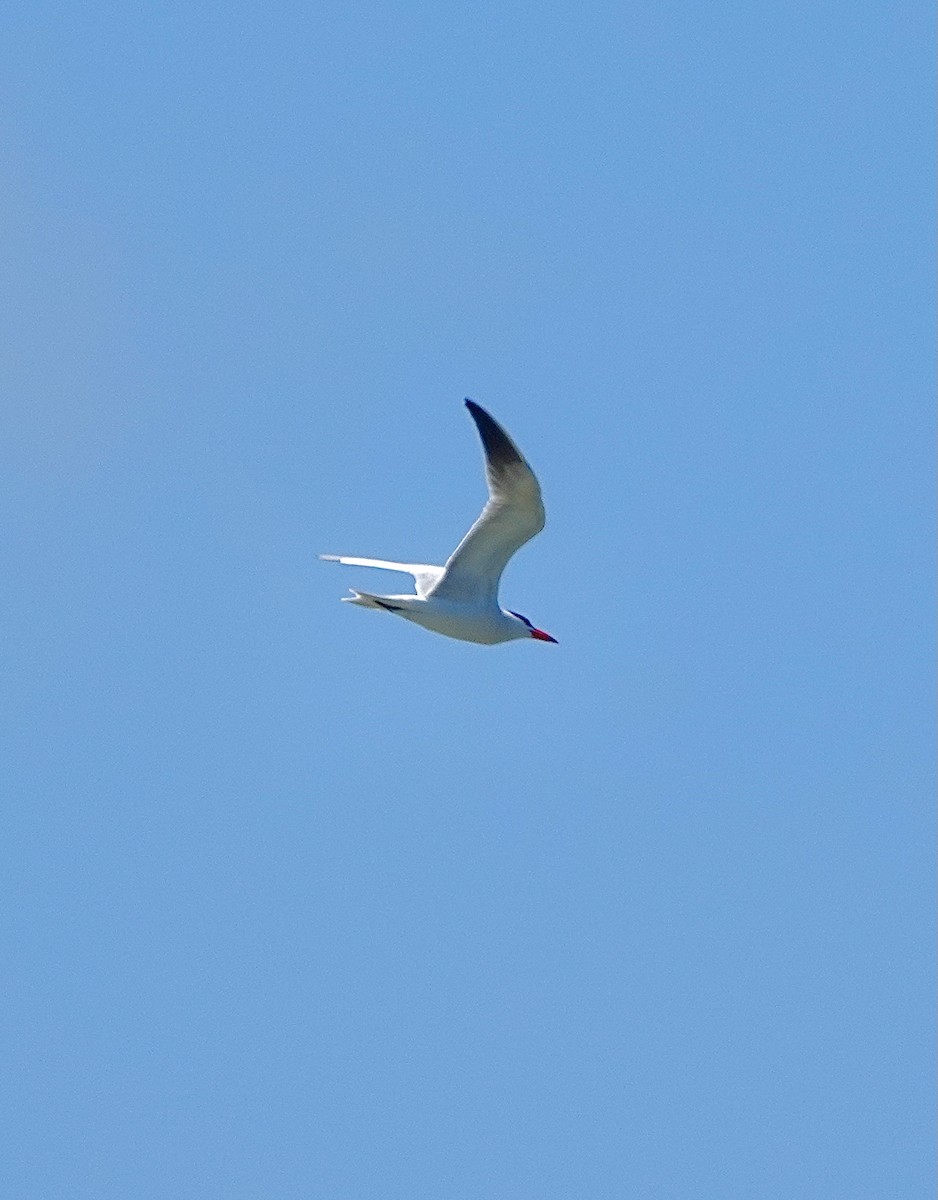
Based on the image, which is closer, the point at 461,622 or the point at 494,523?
the point at 494,523

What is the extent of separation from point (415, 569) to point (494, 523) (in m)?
1.44

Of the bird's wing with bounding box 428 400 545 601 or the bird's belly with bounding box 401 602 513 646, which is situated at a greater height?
the bird's wing with bounding box 428 400 545 601

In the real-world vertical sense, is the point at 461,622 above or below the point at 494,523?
below

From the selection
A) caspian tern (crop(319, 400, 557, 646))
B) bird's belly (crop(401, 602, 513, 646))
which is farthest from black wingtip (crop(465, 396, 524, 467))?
bird's belly (crop(401, 602, 513, 646))

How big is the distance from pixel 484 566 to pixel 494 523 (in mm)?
754

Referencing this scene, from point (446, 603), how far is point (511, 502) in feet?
4.59

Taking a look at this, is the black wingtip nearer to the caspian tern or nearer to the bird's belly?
the caspian tern

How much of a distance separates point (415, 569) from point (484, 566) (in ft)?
2.79

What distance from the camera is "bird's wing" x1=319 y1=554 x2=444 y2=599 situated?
112 feet

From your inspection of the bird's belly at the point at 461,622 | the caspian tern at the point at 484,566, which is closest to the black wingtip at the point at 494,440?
the caspian tern at the point at 484,566

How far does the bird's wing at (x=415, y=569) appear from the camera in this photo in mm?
34031

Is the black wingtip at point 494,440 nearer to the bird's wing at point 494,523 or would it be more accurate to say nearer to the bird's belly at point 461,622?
the bird's wing at point 494,523

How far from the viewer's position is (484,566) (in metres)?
33.8

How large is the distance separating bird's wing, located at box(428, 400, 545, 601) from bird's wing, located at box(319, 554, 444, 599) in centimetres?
17
